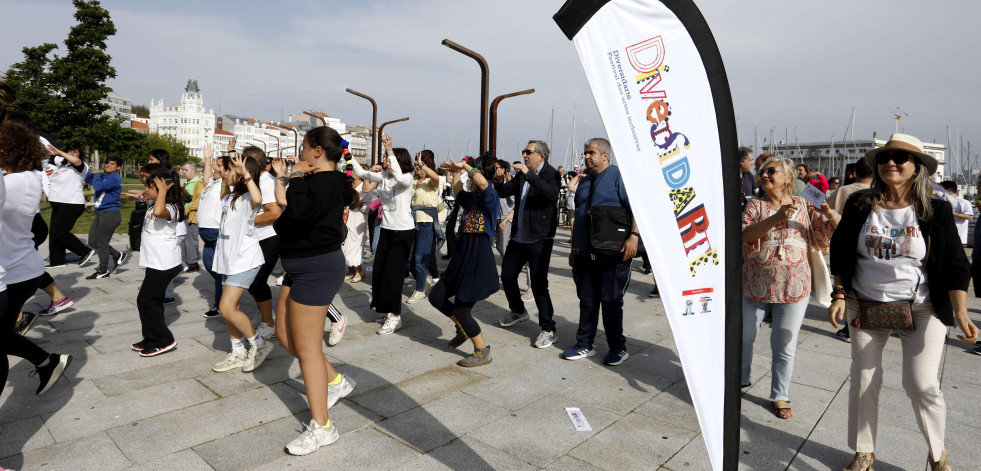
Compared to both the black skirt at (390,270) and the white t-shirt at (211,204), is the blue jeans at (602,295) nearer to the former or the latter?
the black skirt at (390,270)

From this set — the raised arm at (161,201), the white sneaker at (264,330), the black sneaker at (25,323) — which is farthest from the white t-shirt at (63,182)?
the white sneaker at (264,330)

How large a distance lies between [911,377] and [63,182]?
→ 9715 millimetres

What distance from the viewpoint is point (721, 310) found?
5.47 ft

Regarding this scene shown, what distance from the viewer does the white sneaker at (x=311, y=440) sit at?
3.16 metres

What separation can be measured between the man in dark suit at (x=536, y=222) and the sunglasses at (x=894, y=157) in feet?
9.17

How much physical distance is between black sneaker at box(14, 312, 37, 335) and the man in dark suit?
4.53 meters

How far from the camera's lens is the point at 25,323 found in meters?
5.39

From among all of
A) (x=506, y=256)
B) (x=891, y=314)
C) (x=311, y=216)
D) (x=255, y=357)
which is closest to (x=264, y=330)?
(x=255, y=357)

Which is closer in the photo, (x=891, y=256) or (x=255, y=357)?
(x=891, y=256)

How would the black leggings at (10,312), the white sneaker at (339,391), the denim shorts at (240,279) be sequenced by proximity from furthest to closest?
1. the denim shorts at (240,279)
2. the white sneaker at (339,391)
3. the black leggings at (10,312)

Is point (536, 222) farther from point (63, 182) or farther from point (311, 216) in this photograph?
point (63, 182)

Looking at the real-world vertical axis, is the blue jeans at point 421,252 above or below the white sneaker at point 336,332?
above

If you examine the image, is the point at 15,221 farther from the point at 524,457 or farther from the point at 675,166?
the point at 675,166

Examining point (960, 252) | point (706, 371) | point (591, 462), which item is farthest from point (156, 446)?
point (960, 252)
